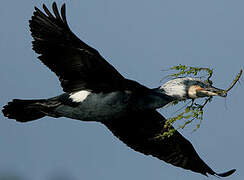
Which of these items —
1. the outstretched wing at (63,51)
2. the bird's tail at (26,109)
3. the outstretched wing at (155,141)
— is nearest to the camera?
the outstretched wing at (63,51)

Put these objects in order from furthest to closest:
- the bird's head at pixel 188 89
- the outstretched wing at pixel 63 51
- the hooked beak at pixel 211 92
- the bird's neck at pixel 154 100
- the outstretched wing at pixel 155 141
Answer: the outstretched wing at pixel 155 141, the bird's neck at pixel 154 100, the outstretched wing at pixel 63 51, the bird's head at pixel 188 89, the hooked beak at pixel 211 92

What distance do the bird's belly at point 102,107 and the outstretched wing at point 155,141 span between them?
970 millimetres

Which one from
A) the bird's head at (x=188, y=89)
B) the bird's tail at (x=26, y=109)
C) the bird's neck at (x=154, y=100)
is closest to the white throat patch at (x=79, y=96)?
the bird's tail at (x=26, y=109)

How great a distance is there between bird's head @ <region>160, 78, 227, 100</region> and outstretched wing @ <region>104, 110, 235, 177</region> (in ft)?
3.87

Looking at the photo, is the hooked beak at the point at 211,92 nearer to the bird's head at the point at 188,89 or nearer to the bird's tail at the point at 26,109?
the bird's head at the point at 188,89

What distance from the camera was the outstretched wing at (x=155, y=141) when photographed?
32.1 feet

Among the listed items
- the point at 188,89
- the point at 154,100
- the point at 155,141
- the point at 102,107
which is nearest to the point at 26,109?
the point at 102,107

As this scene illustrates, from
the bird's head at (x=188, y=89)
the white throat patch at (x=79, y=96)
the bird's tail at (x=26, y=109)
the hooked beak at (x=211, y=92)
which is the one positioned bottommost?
the hooked beak at (x=211, y=92)

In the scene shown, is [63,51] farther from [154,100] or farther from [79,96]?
[154,100]

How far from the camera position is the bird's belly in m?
8.45

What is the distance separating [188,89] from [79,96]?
145 centimetres

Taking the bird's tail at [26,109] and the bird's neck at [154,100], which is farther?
the bird's tail at [26,109]

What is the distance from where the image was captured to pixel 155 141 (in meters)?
10.2

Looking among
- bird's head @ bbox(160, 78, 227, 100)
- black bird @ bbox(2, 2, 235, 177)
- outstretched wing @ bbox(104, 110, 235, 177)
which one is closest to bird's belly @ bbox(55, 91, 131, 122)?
black bird @ bbox(2, 2, 235, 177)
